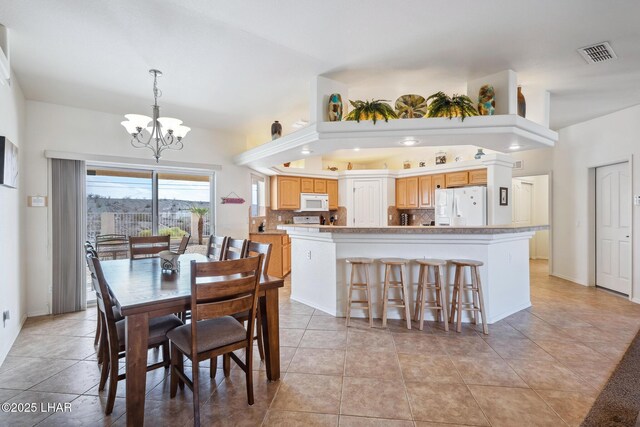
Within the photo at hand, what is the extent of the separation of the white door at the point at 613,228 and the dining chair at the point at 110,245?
285 inches

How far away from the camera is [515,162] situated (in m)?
5.82

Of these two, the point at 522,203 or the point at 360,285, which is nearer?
the point at 360,285

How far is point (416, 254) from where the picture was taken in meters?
3.51

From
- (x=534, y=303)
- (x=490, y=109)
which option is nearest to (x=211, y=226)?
(x=490, y=109)

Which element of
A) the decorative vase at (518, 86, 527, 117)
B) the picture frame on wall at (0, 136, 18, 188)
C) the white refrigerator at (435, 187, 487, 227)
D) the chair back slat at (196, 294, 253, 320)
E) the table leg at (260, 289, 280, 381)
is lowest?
the table leg at (260, 289, 280, 381)

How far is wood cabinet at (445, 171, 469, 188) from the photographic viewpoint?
18.5 ft

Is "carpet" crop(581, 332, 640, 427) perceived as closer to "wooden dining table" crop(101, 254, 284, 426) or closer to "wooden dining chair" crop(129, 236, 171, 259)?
"wooden dining table" crop(101, 254, 284, 426)

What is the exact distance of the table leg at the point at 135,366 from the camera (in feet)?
5.43

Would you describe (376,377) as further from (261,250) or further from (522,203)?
(522,203)

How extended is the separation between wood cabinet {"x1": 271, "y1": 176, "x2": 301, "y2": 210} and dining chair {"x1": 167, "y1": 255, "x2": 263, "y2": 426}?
14.0 ft

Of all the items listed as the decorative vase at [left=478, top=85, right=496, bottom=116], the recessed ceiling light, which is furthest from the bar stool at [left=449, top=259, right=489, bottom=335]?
the decorative vase at [left=478, top=85, right=496, bottom=116]

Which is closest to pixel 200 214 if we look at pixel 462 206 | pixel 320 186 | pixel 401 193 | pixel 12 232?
pixel 12 232

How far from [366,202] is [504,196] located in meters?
2.71

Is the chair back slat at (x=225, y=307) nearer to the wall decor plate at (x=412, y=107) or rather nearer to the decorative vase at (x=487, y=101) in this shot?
the wall decor plate at (x=412, y=107)
